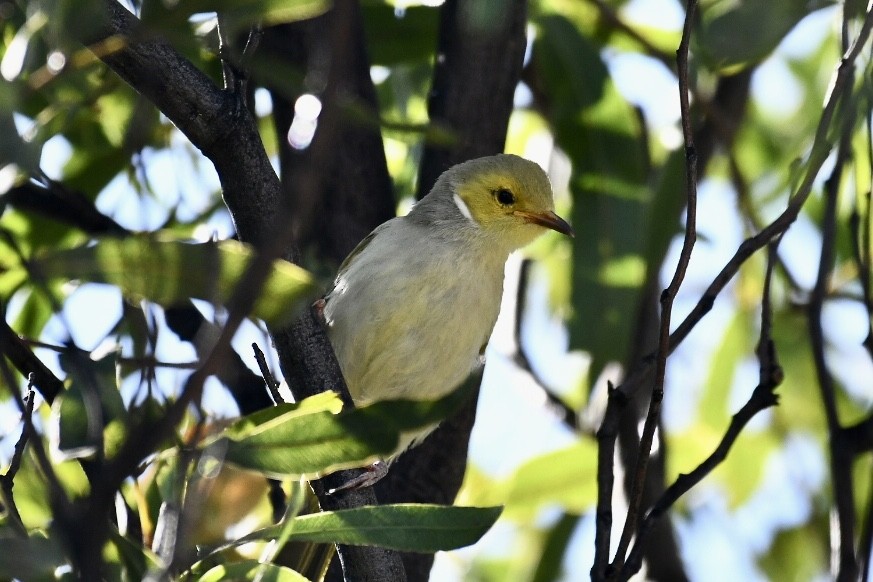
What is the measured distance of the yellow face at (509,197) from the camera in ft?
12.8

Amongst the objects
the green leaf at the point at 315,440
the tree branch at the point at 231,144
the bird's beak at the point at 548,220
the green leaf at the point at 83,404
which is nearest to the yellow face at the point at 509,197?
the bird's beak at the point at 548,220

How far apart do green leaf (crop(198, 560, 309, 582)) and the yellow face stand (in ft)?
6.82

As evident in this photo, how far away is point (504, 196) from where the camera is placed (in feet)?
13.1

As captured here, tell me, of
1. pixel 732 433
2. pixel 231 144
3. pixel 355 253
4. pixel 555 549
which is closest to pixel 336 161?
pixel 355 253

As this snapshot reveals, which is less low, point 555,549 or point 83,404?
point 555,549

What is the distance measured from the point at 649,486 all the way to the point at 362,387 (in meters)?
1.02

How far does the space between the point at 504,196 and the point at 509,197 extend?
0.06 ft

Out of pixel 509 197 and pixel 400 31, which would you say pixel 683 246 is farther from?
pixel 400 31

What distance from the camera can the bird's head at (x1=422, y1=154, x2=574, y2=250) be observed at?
3.88m

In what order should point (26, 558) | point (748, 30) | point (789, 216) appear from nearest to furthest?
point (26, 558) → point (789, 216) → point (748, 30)

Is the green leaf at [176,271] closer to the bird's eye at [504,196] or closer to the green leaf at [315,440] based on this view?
the green leaf at [315,440]

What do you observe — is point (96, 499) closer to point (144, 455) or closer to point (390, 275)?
point (144, 455)

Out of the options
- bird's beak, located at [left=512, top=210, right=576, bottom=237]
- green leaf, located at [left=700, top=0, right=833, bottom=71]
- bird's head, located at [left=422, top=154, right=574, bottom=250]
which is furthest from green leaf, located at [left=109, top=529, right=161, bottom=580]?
bird's beak, located at [left=512, top=210, right=576, bottom=237]

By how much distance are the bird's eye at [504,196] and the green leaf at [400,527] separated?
2.07 metres
